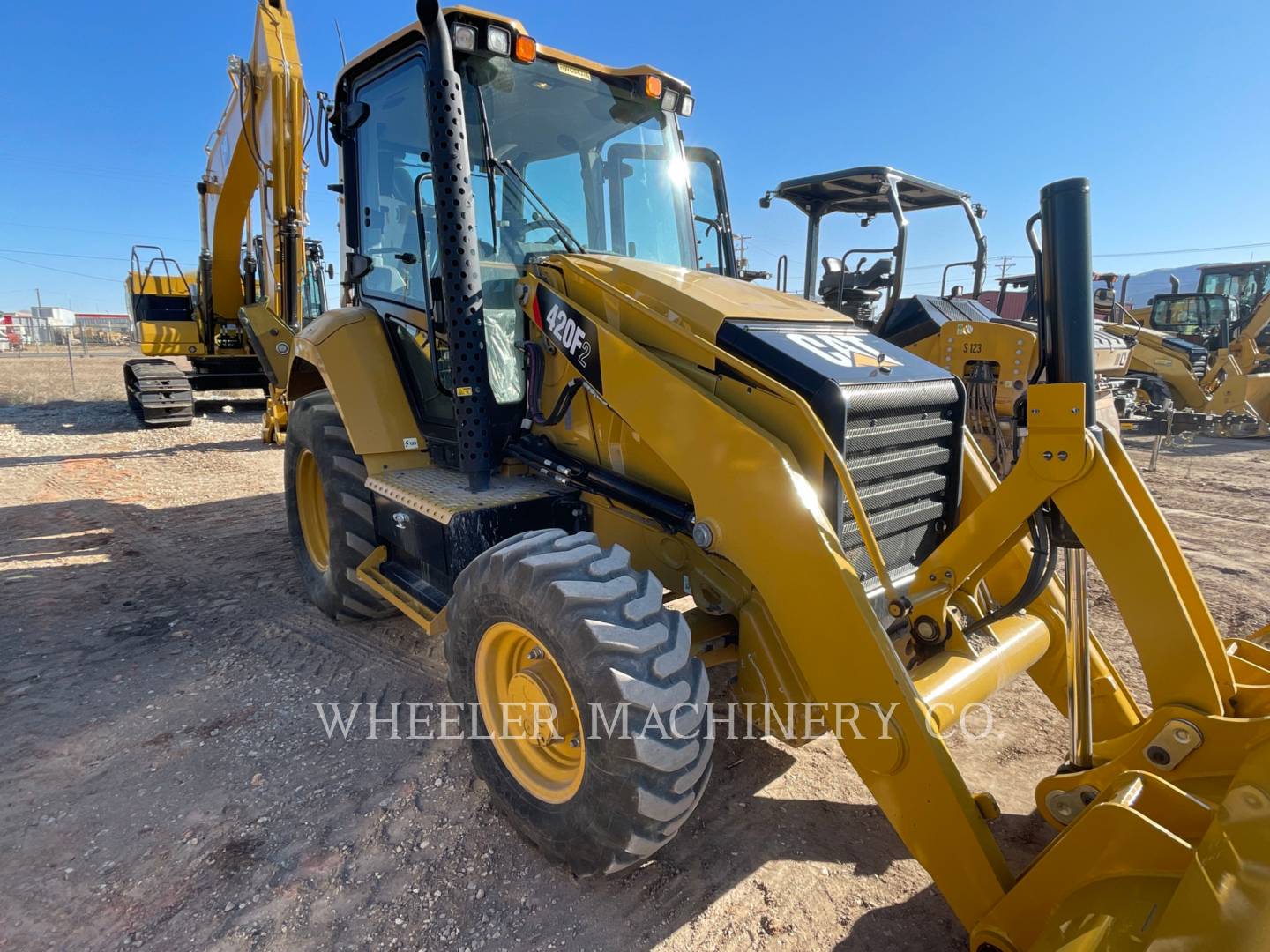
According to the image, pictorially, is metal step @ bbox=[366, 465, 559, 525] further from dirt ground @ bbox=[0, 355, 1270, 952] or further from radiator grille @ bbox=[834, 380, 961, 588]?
radiator grille @ bbox=[834, 380, 961, 588]

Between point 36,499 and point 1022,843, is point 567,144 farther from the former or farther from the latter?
point 36,499

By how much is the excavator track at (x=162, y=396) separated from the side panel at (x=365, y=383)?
10.2m

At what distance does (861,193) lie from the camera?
24.6ft

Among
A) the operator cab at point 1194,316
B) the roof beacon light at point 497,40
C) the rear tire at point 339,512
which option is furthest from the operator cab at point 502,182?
the operator cab at point 1194,316

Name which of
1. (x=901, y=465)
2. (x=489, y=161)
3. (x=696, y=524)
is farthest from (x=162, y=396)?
(x=901, y=465)

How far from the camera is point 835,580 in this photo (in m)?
2.00

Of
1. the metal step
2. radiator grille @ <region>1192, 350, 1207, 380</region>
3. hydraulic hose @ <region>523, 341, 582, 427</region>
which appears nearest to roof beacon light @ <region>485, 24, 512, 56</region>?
hydraulic hose @ <region>523, 341, 582, 427</region>

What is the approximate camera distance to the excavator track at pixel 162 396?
471 inches

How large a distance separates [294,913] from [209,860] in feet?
1.51

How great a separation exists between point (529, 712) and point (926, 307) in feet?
22.4

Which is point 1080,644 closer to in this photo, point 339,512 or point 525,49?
point 525,49

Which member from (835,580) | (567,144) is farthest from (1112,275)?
(835,580)

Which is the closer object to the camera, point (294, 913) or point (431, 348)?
point (294, 913)

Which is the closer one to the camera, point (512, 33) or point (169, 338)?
point (512, 33)
